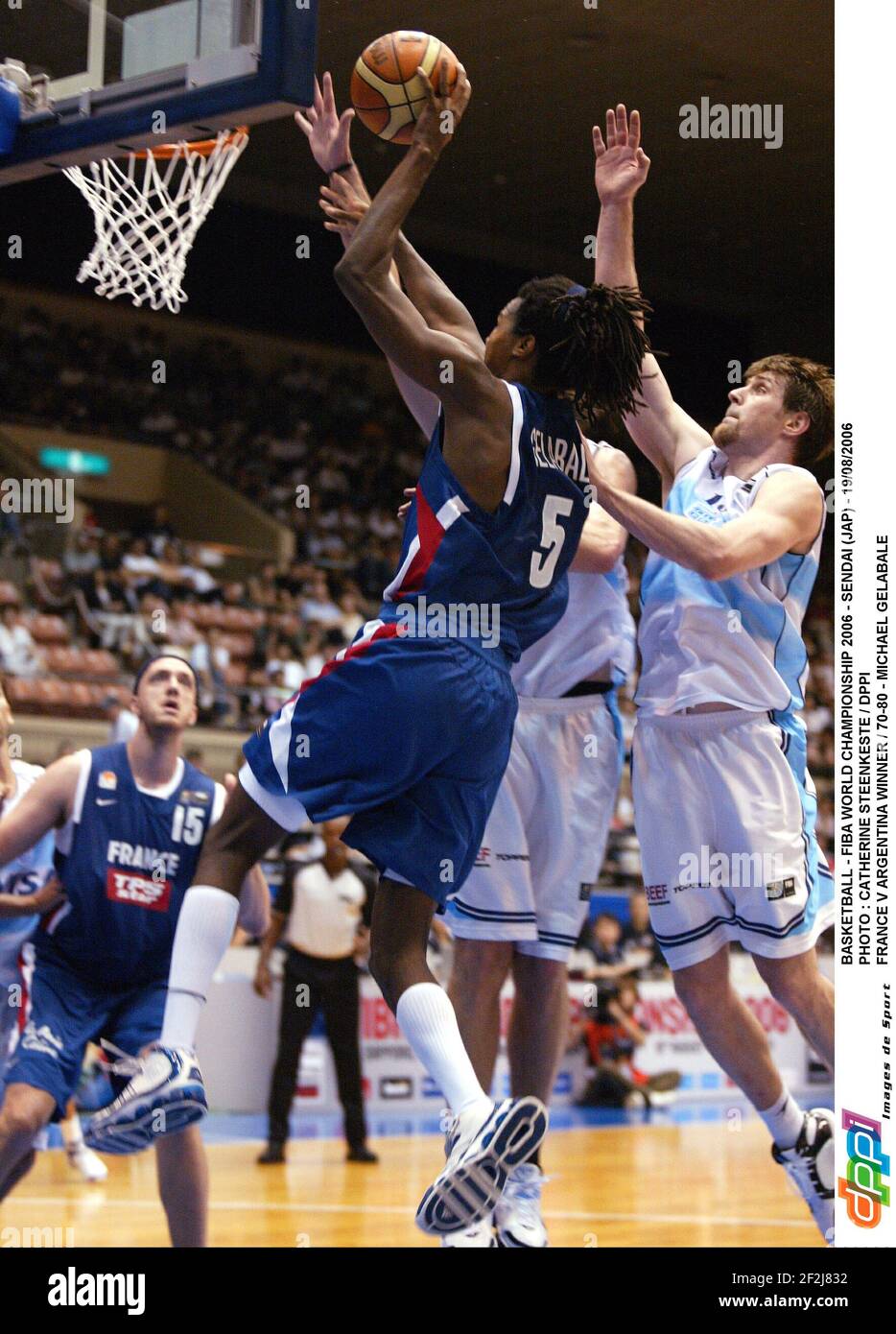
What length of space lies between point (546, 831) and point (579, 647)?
0.67 meters

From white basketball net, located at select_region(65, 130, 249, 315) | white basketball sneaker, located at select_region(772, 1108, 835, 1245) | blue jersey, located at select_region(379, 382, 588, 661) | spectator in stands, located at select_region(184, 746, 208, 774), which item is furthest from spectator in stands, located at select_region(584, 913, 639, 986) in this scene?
blue jersey, located at select_region(379, 382, 588, 661)

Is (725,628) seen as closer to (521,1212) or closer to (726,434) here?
(726,434)

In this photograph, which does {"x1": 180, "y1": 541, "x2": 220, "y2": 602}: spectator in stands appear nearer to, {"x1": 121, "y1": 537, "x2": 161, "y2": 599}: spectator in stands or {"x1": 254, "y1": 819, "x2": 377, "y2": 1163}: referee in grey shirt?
{"x1": 121, "y1": 537, "x2": 161, "y2": 599}: spectator in stands

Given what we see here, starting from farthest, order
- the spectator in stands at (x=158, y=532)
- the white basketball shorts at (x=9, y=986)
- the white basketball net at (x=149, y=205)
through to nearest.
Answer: the spectator in stands at (x=158, y=532) → the white basketball shorts at (x=9, y=986) → the white basketball net at (x=149, y=205)

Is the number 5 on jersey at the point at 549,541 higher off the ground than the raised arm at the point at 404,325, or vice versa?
the raised arm at the point at 404,325

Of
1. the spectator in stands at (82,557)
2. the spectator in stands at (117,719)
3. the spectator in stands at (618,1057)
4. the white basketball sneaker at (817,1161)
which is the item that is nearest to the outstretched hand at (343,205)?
the white basketball sneaker at (817,1161)

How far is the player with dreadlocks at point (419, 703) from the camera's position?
4125 mm

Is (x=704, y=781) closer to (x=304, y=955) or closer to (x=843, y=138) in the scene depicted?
(x=843, y=138)

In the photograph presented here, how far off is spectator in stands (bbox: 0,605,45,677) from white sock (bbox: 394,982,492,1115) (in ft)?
36.2

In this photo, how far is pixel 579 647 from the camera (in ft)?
18.6

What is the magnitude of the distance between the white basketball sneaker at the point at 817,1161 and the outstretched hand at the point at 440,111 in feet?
10.8

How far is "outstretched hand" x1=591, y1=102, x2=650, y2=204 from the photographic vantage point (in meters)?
5.65

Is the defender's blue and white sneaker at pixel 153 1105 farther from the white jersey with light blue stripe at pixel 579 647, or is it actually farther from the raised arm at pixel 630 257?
the raised arm at pixel 630 257

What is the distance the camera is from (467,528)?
4.28m
